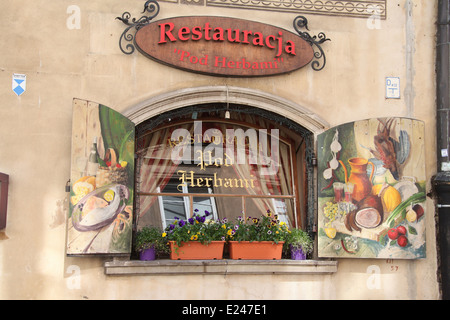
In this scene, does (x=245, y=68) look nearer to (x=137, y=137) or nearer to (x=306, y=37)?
(x=306, y=37)

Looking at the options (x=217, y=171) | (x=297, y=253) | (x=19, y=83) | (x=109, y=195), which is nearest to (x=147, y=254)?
(x=109, y=195)

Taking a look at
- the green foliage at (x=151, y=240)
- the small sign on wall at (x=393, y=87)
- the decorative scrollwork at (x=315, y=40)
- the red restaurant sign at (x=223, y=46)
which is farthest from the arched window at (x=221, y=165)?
the small sign on wall at (x=393, y=87)

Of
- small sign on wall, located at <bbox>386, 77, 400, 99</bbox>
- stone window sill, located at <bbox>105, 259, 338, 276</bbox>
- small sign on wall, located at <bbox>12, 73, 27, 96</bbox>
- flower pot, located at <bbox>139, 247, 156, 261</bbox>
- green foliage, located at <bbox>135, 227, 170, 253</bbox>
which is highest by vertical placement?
small sign on wall, located at <bbox>386, 77, 400, 99</bbox>

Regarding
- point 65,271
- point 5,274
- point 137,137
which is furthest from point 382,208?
point 5,274

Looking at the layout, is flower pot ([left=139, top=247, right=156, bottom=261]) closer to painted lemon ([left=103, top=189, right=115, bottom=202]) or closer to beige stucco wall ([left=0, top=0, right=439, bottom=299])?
beige stucco wall ([left=0, top=0, right=439, bottom=299])

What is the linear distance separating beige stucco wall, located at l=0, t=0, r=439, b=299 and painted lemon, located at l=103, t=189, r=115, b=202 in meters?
0.46

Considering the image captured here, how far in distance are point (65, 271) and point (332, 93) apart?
3718 mm

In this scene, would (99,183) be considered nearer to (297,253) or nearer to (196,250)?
(196,250)

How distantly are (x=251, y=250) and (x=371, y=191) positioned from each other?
156 cm

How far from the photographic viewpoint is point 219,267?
7188 mm

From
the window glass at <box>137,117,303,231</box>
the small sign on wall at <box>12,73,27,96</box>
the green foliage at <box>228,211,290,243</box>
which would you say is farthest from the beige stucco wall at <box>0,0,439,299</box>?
the window glass at <box>137,117,303,231</box>

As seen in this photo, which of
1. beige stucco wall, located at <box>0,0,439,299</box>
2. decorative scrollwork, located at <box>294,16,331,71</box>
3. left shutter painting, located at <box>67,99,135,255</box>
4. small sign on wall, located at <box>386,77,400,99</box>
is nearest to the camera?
left shutter painting, located at <box>67,99,135,255</box>

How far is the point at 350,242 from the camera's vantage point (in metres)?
7.48

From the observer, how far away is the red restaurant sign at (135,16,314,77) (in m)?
7.49
